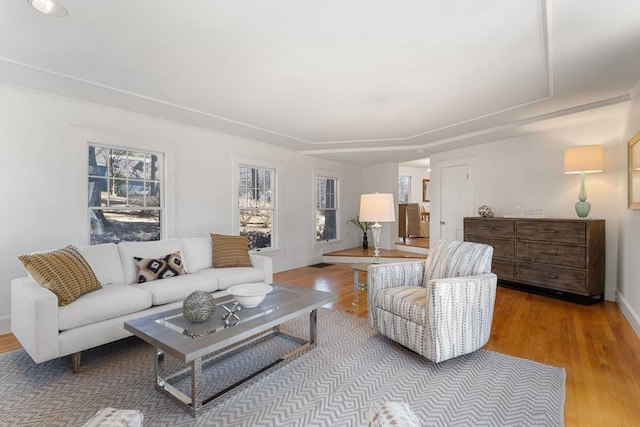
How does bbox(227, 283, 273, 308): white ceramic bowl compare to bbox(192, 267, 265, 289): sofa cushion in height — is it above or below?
above

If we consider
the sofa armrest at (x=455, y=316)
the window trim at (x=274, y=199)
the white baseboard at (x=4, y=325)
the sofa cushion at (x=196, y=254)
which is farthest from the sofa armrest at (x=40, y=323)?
the window trim at (x=274, y=199)

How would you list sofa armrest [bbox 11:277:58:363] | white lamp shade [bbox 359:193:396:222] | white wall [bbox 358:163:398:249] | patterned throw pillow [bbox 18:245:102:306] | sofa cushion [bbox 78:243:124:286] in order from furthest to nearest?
white wall [bbox 358:163:398:249] < white lamp shade [bbox 359:193:396:222] < sofa cushion [bbox 78:243:124:286] < patterned throw pillow [bbox 18:245:102:306] < sofa armrest [bbox 11:277:58:363]

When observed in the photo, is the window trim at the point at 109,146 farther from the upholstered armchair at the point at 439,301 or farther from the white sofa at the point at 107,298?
the upholstered armchair at the point at 439,301

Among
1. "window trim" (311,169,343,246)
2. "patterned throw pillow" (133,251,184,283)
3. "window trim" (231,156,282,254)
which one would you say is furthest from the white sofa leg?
"window trim" (311,169,343,246)

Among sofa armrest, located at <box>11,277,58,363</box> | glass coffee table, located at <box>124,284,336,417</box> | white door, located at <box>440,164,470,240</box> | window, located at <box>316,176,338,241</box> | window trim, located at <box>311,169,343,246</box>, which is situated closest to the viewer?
glass coffee table, located at <box>124,284,336,417</box>

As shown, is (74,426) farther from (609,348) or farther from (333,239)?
(333,239)

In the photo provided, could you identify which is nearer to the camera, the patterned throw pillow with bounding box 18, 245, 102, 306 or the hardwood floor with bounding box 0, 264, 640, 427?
the hardwood floor with bounding box 0, 264, 640, 427

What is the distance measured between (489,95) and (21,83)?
4.64 meters

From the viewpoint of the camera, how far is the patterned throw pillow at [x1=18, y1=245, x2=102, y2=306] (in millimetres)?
2340

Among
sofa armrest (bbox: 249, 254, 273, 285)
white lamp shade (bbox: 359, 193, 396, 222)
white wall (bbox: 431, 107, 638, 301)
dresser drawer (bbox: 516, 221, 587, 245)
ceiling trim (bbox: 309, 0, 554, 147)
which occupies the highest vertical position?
ceiling trim (bbox: 309, 0, 554, 147)

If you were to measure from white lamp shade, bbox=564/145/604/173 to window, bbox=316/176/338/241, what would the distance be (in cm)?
425

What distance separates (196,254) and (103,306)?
1.32 m

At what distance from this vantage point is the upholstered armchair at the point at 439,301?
2.23 metres

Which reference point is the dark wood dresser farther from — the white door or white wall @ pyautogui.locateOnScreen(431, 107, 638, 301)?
the white door
